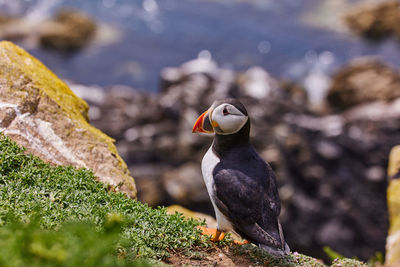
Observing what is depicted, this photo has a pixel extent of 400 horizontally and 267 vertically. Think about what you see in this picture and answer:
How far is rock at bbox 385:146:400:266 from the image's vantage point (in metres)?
6.07

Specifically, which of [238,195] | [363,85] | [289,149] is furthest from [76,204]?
[363,85]

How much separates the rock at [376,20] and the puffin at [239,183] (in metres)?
28.1

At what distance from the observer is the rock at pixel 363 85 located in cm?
2027

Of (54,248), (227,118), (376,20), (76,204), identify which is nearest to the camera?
(54,248)

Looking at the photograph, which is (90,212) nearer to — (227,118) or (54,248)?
(227,118)

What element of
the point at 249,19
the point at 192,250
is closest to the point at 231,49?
the point at 249,19

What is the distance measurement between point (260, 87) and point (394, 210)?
530 inches

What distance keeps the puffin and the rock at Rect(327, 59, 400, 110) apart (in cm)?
1648

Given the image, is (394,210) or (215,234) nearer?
(215,234)

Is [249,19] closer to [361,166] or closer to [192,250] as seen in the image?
[361,166]

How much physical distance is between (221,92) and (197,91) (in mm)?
1053

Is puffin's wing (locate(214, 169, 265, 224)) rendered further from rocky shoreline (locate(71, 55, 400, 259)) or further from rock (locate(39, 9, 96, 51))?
rock (locate(39, 9, 96, 51))

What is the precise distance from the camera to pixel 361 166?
15.1 meters

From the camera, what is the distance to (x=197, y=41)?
28062 millimetres
